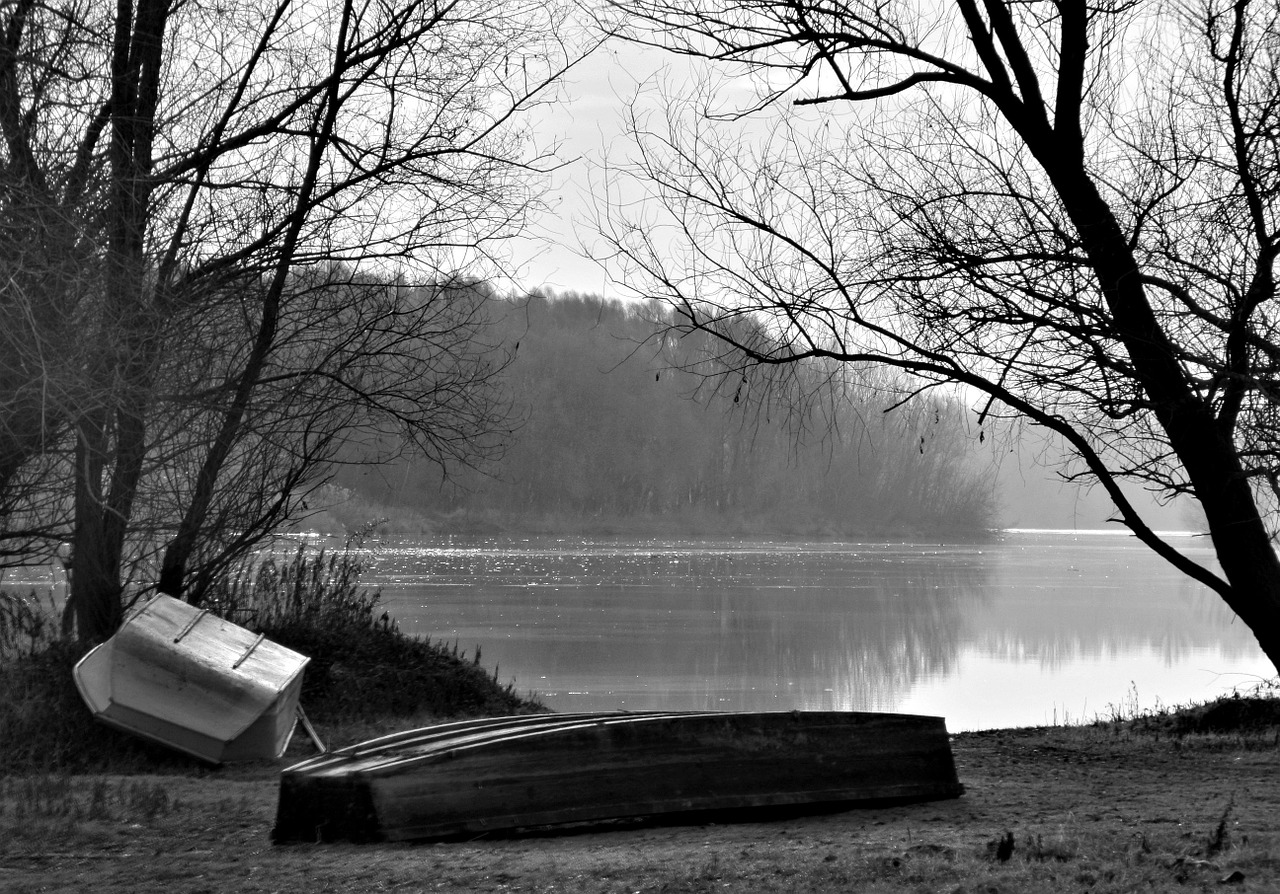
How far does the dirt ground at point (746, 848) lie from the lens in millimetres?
4137

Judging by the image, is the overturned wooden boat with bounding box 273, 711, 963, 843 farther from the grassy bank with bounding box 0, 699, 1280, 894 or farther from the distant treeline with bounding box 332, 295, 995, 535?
the distant treeline with bounding box 332, 295, 995, 535

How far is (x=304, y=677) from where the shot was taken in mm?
10531

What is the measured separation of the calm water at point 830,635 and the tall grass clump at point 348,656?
6.44 feet

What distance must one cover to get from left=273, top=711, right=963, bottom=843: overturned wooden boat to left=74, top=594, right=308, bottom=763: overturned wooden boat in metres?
2.82

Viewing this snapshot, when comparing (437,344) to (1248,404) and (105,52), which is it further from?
(1248,404)

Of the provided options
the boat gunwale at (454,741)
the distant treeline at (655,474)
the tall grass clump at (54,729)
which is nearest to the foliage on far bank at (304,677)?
the tall grass clump at (54,729)

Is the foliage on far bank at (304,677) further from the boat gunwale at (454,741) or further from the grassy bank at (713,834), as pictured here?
the boat gunwale at (454,741)

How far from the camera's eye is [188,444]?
9930 mm

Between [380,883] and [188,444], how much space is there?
6.33m

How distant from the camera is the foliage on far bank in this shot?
841cm

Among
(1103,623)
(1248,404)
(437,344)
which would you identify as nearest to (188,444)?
(437,344)

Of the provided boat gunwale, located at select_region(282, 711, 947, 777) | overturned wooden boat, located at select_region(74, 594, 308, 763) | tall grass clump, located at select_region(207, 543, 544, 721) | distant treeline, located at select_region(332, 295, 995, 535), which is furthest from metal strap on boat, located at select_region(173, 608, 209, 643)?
distant treeline, located at select_region(332, 295, 995, 535)

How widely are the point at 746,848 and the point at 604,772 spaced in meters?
0.81

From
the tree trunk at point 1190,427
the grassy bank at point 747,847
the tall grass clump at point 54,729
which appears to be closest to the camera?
the grassy bank at point 747,847
